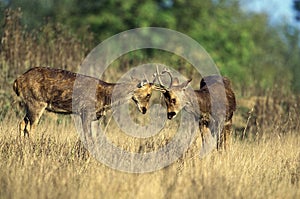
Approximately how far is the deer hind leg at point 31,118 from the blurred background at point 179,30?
3.19 metres

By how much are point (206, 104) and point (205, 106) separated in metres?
0.05

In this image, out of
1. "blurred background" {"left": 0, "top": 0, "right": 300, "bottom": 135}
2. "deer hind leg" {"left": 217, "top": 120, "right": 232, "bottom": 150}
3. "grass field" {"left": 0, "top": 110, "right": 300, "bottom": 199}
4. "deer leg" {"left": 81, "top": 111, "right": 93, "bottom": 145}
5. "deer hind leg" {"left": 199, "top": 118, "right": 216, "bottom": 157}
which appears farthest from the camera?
"blurred background" {"left": 0, "top": 0, "right": 300, "bottom": 135}

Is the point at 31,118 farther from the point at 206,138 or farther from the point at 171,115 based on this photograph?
the point at 206,138

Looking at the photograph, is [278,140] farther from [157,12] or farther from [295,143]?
[157,12]

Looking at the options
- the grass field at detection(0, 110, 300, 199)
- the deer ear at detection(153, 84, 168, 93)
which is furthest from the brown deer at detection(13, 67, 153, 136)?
the grass field at detection(0, 110, 300, 199)

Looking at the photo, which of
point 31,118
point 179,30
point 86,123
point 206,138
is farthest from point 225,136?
point 179,30

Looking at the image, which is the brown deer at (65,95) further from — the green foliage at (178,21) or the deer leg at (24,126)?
the green foliage at (178,21)

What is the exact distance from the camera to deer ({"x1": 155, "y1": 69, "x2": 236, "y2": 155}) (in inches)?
447

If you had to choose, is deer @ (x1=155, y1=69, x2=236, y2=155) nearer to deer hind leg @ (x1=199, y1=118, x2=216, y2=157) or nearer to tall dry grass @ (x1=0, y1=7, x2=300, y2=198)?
deer hind leg @ (x1=199, y1=118, x2=216, y2=157)

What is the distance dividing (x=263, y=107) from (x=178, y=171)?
7.93m

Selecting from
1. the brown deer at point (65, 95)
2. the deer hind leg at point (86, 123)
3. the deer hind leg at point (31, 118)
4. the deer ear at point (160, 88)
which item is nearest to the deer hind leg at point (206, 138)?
the deer ear at point (160, 88)

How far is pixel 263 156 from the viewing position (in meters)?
10.1

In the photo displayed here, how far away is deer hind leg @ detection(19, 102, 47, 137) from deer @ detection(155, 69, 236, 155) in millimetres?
2239

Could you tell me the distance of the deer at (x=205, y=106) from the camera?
11.4 meters
